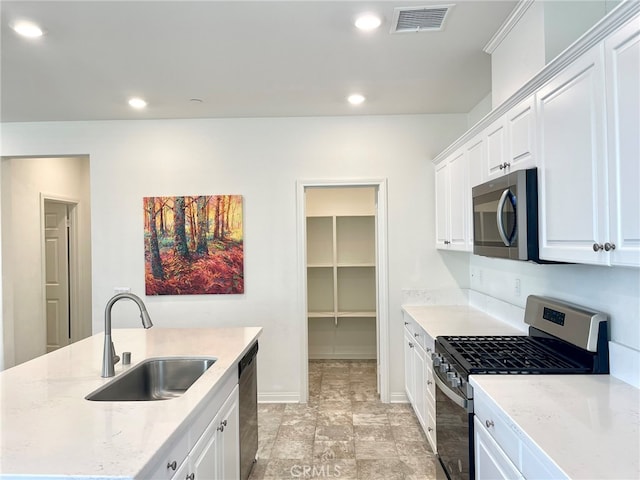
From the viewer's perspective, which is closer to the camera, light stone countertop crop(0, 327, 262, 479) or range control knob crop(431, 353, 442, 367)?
light stone countertop crop(0, 327, 262, 479)

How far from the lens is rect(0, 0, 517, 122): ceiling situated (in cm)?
210

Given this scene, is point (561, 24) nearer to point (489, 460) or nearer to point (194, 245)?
point (489, 460)

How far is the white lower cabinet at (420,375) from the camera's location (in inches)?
109

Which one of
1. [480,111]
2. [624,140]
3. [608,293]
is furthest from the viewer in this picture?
[480,111]

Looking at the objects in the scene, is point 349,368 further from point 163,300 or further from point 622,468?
point 622,468

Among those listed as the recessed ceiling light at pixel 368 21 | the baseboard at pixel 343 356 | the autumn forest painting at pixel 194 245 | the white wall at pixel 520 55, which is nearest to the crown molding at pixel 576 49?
the white wall at pixel 520 55

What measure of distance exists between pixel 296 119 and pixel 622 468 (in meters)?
3.52

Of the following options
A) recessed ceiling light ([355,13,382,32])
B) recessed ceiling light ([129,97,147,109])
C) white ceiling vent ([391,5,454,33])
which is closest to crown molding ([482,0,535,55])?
white ceiling vent ([391,5,454,33])

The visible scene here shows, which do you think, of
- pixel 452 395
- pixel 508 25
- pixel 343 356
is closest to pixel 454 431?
pixel 452 395

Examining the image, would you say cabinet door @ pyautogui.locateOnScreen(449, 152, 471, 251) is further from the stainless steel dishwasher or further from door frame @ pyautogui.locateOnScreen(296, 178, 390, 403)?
the stainless steel dishwasher

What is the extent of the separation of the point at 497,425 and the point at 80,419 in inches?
60.2

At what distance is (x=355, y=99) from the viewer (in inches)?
135

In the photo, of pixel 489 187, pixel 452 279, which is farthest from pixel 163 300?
pixel 489 187

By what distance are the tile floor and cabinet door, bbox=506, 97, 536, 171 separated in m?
2.04
